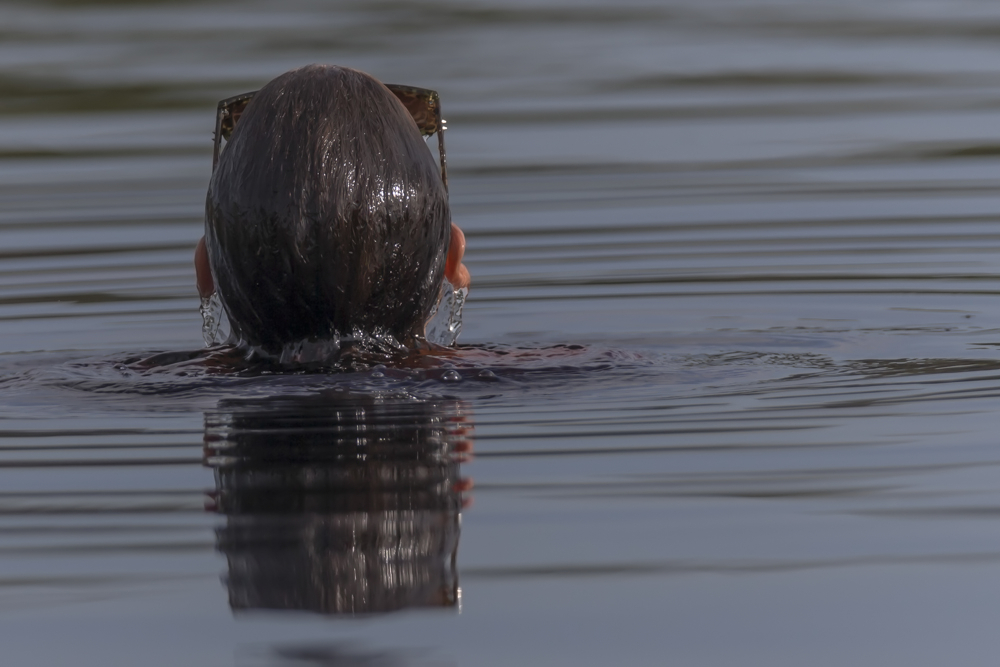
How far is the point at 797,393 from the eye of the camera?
5.43 m

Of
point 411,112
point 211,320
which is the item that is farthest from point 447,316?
point 211,320

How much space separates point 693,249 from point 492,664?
21.4 feet

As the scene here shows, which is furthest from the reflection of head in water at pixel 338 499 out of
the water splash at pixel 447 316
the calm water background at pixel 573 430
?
the water splash at pixel 447 316

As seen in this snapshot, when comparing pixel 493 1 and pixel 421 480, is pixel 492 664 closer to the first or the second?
pixel 421 480

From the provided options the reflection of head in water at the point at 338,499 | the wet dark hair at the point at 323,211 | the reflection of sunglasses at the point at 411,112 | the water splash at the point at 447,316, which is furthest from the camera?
the water splash at the point at 447,316

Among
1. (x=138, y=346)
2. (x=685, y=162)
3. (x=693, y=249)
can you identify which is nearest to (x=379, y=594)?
(x=138, y=346)

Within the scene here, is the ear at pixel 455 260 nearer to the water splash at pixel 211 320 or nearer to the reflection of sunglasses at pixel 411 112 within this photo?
the reflection of sunglasses at pixel 411 112

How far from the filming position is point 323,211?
5172mm

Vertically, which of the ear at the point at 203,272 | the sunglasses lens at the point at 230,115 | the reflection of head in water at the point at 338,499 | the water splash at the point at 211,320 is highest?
the sunglasses lens at the point at 230,115

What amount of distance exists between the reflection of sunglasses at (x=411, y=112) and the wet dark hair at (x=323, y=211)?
283mm

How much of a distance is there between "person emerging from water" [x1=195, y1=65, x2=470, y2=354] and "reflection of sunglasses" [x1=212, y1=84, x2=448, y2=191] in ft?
0.92

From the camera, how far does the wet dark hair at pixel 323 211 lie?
5.19 m

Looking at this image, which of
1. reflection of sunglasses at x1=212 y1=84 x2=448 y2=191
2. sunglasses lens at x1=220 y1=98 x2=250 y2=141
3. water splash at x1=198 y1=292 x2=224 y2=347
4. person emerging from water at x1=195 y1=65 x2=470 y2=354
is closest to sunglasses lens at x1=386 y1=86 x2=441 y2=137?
reflection of sunglasses at x1=212 y1=84 x2=448 y2=191

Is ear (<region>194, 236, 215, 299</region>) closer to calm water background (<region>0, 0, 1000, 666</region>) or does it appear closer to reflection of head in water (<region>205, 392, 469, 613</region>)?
calm water background (<region>0, 0, 1000, 666</region>)
